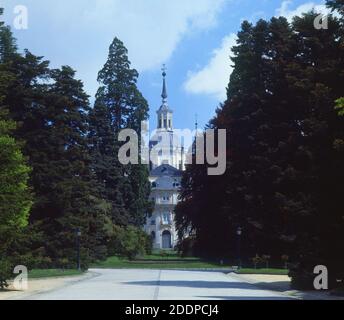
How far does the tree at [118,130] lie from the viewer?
58.2m

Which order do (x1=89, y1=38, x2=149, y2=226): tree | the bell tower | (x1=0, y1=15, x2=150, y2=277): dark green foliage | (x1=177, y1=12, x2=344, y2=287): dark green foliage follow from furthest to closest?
the bell tower, (x1=89, y1=38, x2=149, y2=226): tree, (x1=0, y1=15, x2=150, y2=277): dark green foliage, (x1=177, y1=12, x2=344, y2=287): dark green foliage

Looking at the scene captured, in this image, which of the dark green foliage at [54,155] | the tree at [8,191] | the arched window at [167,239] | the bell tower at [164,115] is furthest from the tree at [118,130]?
the bell tower at [164,115]

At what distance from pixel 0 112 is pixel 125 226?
35.7 meters

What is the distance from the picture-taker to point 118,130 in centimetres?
6047

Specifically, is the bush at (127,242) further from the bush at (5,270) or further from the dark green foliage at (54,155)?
the bush at (5,270)

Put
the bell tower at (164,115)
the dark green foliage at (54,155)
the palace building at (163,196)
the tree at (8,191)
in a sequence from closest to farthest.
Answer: the tree at (8,191) < the dark green foliage at (54,155) < the palace building at (163,196) < the bell tower at (164,115)

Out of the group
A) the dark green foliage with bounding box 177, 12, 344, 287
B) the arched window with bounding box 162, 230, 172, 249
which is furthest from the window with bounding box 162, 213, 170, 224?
the dark green foliage with bounding box 177, 12, 344, 287

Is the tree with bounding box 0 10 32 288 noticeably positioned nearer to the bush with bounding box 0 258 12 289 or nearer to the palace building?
the bush with bounding box 0 258 12 289

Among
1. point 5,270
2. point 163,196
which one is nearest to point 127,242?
point 5,270

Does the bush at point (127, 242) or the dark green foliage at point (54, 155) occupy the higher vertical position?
the dark green foliage at point (54, 155)

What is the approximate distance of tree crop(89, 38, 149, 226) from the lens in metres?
58.2

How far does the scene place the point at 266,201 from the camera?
1518 inches
